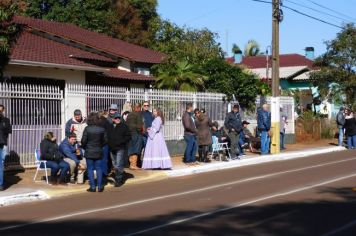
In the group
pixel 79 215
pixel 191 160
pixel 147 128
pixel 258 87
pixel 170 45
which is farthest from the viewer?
pixel 170 45

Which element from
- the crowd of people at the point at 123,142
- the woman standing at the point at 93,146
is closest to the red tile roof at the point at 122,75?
the crowd of people at the point at 123,142

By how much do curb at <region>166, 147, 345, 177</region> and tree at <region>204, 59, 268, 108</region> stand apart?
358 cm

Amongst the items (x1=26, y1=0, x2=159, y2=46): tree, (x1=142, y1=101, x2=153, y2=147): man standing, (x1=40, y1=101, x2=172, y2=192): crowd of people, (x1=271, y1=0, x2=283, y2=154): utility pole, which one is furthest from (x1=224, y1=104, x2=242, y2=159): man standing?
(x1=26, y1=0, x2=159, y2=46): tree

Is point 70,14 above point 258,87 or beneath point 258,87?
above

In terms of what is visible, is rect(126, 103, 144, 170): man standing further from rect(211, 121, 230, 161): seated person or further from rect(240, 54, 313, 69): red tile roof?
rect(240, 54, 313, 69): red tile roof

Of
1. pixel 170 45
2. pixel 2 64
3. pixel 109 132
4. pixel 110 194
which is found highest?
pixel 170 45

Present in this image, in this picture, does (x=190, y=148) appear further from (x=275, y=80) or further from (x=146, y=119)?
(x=275, y=80)

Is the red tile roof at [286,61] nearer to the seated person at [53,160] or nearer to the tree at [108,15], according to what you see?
the tree at [108,15]

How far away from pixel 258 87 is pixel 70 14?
2250cm

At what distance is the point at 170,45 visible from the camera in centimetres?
4344

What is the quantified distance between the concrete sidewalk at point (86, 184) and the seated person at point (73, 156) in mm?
371

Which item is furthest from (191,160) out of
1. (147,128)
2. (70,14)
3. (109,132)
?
(70,14)

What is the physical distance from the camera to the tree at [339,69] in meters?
34.7

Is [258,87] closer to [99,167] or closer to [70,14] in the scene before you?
[99,167]
